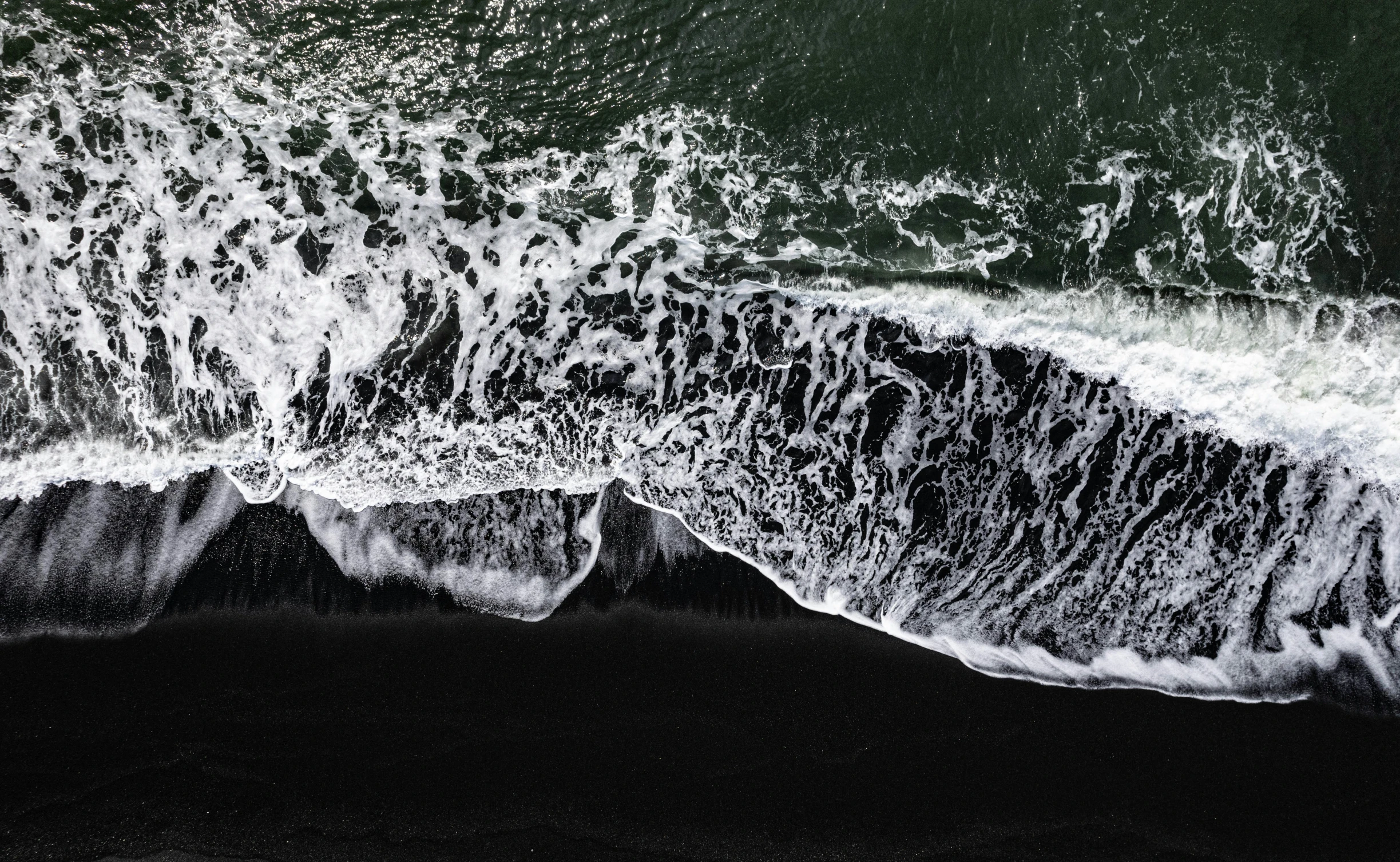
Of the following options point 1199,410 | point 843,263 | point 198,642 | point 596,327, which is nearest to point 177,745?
point 198,642

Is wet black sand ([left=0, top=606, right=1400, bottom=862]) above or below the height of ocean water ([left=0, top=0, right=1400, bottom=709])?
below

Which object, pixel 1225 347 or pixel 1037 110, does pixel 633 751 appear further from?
pixel 1037 110

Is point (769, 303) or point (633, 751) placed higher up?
point (769, 303)

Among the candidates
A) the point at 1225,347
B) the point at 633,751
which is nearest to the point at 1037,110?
the point at 1225,347

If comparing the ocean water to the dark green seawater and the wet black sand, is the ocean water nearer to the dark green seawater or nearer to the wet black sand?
the dark green seawater

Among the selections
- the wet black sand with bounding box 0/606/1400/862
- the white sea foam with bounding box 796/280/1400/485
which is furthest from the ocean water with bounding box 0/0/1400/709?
the wet black sand with bounding box 0/606/1400/862

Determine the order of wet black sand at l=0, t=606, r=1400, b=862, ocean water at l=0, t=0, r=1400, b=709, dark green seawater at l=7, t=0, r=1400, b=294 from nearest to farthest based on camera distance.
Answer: wet black sand at l=0, t=606, r=1400, b=862 → ocean water at l=0, t=0, r=1400, b=709 → dark green seawater at l=7, t=0, r=1400, b=294

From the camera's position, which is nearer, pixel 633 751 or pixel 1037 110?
pixel 633 751

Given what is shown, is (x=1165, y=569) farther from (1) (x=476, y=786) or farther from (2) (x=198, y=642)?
(2) (x=198, y=642)
